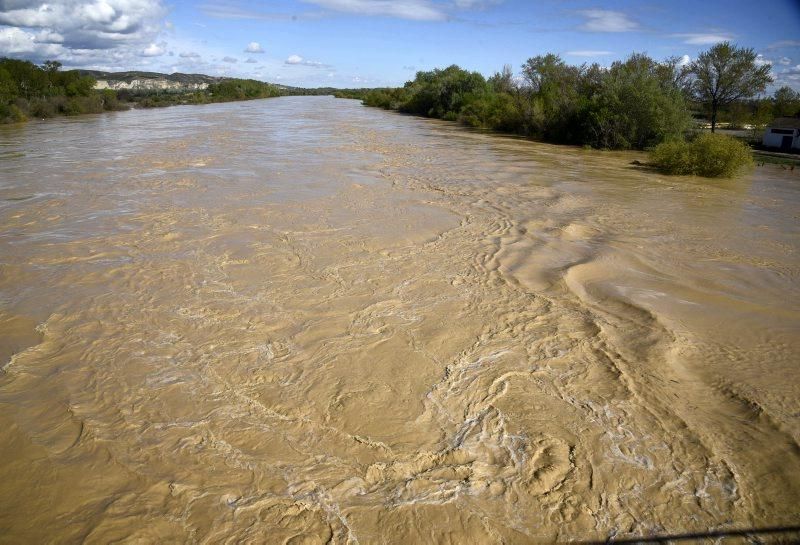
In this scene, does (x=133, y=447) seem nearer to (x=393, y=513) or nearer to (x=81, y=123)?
(x=393, y=513)

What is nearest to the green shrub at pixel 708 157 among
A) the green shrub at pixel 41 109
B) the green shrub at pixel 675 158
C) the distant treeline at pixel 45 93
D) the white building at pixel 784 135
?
the green shrub at pixel 675 158

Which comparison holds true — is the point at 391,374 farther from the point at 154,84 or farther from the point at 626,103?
the point at 154,84

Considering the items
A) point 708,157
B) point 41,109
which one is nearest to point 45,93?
point 41,109

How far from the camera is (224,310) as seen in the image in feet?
19.2

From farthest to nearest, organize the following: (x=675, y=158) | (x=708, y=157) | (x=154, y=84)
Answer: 1. (x=154, y=84)
2. (x=675, y=158)
3. (x=708, y=157)

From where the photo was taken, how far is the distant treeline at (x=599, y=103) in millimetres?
21172

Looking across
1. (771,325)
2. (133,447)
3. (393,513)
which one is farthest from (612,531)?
(771,325)

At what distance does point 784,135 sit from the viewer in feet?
79.5

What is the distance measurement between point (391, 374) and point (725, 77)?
32.4m

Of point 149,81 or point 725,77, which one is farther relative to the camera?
point 149,81

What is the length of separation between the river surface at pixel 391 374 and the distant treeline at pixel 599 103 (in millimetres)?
12676

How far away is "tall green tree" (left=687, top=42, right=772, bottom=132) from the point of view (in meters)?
27.7

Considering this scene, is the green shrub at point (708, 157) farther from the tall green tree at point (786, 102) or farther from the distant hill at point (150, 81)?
the distant hill at point (150, 81)

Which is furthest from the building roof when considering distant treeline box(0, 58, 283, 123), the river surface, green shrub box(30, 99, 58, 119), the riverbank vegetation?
green shrub box(30, 99, 58, 119)
